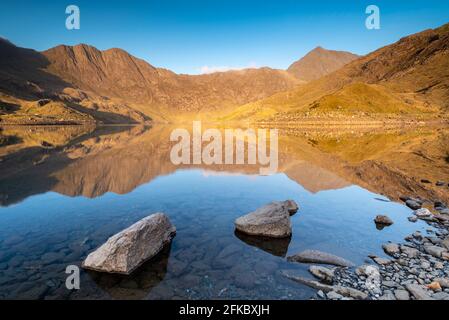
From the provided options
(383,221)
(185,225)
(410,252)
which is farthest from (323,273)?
(185,225)

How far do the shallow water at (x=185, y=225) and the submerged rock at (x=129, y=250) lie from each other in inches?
10.4

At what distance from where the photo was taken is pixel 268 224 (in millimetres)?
11836

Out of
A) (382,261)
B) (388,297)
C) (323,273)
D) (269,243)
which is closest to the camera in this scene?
(388,297)

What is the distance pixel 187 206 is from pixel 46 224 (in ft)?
21.8

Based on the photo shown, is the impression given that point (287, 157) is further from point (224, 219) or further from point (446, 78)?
point (446, 78)

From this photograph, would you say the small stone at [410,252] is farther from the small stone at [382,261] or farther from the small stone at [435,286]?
the small stone at [435,286]

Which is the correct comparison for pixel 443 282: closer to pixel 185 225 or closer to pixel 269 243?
pixel 269 243

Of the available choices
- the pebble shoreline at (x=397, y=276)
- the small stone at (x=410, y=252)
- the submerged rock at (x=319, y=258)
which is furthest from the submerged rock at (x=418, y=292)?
the small stone at (x=410, y=252)

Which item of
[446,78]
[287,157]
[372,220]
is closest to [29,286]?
[372,220]

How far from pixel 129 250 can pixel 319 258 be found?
6.02 metres

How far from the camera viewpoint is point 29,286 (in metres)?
8.21

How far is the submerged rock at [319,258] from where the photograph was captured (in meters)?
9.35

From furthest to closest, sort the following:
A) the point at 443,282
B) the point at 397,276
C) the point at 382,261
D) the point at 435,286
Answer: the point at 382,261, the point at 397,276, the point at 443,282, the point at 435,286

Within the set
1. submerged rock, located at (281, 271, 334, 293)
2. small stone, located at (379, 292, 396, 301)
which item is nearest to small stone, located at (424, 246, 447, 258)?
small stone, located at (379, 292, 396, 301)
